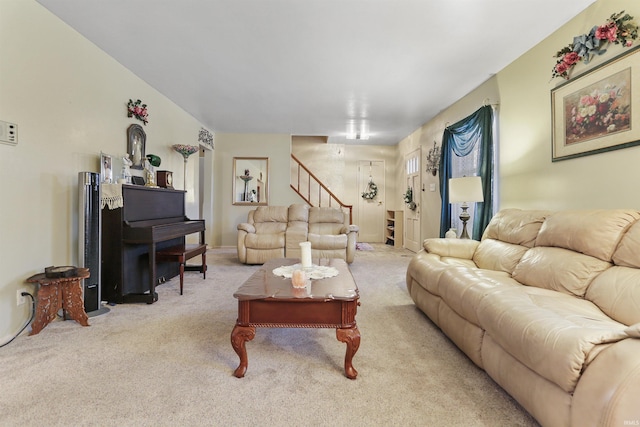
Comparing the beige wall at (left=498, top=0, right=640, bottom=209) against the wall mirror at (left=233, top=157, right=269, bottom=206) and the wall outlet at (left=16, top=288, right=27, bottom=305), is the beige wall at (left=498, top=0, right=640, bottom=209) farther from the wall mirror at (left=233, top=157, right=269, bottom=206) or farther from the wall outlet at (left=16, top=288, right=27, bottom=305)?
the wall mirror at (left=233, top=157, right=269, bottom=206)

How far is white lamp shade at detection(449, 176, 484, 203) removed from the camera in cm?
326

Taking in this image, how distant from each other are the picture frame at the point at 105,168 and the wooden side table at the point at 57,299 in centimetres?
94

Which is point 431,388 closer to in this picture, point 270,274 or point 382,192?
point 270,274

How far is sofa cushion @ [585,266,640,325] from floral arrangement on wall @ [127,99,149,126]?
4.45 m

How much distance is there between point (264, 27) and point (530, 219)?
9.11ft

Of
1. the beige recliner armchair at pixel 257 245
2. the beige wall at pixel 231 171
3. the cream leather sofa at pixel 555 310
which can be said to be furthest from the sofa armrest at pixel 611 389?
the beige wall at pixel 231 171

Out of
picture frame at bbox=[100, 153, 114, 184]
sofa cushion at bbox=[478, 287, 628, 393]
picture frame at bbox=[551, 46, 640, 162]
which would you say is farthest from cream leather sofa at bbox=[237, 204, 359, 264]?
sofa cushion at bbox=[478, 287, 628, 393]

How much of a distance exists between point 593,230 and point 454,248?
1243 millimetres

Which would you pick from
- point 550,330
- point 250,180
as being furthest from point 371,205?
point 550,330

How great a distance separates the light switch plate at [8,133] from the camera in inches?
80.1

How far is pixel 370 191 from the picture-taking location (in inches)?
306

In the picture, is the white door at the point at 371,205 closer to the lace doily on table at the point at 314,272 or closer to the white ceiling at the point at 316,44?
the white ceiling at the point at 316,44

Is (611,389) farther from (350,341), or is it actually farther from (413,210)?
(413,210)

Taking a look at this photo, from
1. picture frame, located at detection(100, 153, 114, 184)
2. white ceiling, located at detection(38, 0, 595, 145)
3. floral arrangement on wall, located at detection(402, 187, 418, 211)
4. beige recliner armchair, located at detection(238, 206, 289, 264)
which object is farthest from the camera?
floral arrangement on wall, located at detection(402, 187, 418, 211)
